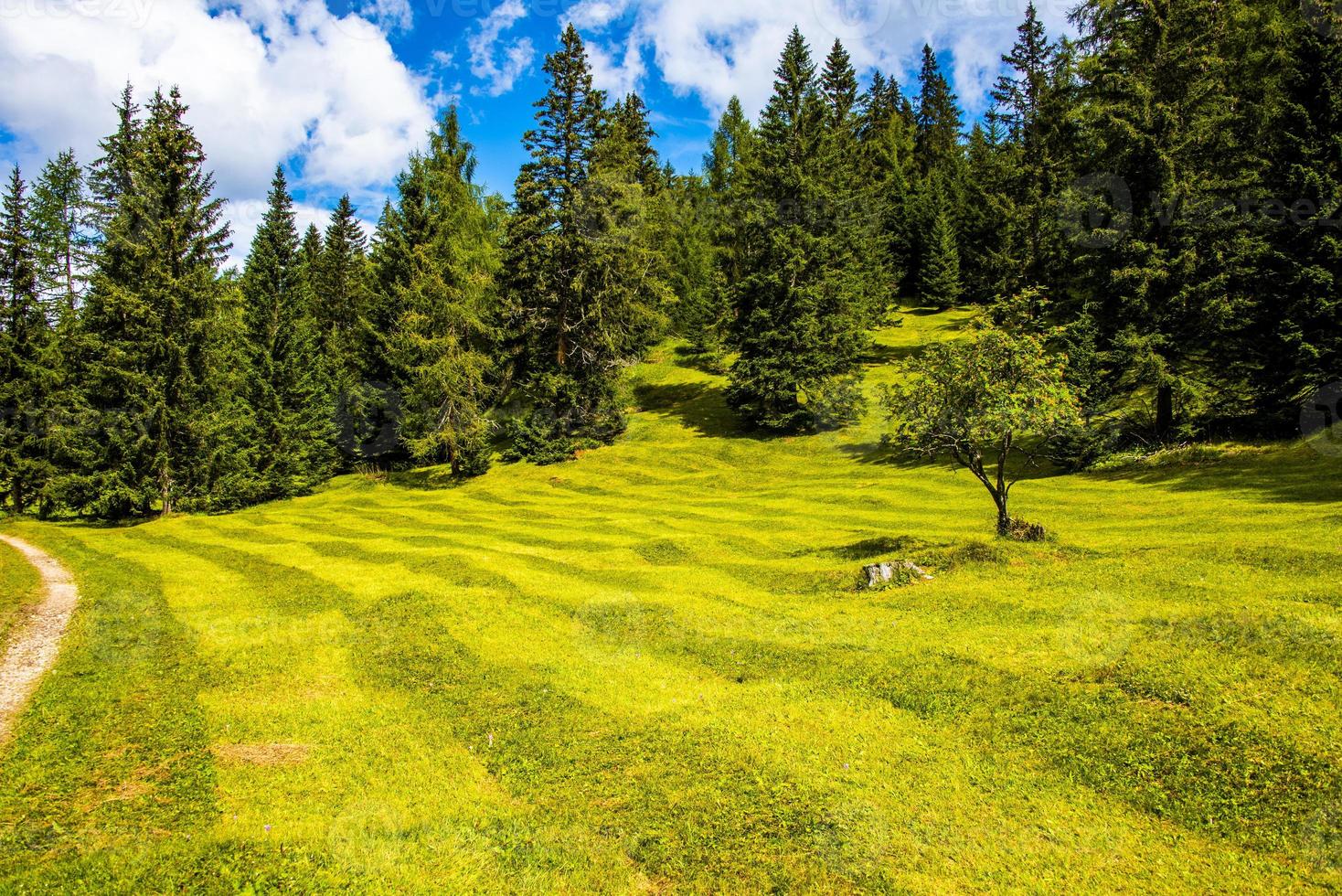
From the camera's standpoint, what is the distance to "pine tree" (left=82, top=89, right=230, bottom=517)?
3344 cm

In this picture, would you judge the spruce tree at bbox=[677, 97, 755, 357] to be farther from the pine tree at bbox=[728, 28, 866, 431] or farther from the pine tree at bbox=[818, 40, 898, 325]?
the pine tree at bbox=[818, 40, 898, 325]

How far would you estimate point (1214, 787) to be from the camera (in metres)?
7.48

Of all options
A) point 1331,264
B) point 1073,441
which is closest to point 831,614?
point 1073,441

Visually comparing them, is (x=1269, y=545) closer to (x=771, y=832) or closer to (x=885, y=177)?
(x=771, y=832)

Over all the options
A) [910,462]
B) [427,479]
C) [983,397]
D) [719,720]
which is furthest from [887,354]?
[719,720]

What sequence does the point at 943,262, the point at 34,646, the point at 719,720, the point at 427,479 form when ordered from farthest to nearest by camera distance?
the point at 943,262
the point at 427,479
the point at 34,646
the point at 719,720

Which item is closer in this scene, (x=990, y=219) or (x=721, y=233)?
(x=721, y=233)

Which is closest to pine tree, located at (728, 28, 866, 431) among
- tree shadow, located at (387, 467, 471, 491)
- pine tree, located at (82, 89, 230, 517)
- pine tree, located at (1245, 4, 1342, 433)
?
tree shadow, located at (387, 467, 471, 491)

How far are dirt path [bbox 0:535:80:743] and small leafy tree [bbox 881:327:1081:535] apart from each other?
19865 mm

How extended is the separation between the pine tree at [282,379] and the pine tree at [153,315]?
536cm

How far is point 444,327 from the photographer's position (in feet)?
134

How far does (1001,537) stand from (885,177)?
76.2m

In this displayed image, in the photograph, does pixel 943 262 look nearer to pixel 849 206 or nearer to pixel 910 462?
pixel 849 206

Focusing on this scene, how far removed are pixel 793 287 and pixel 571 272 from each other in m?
15.0
